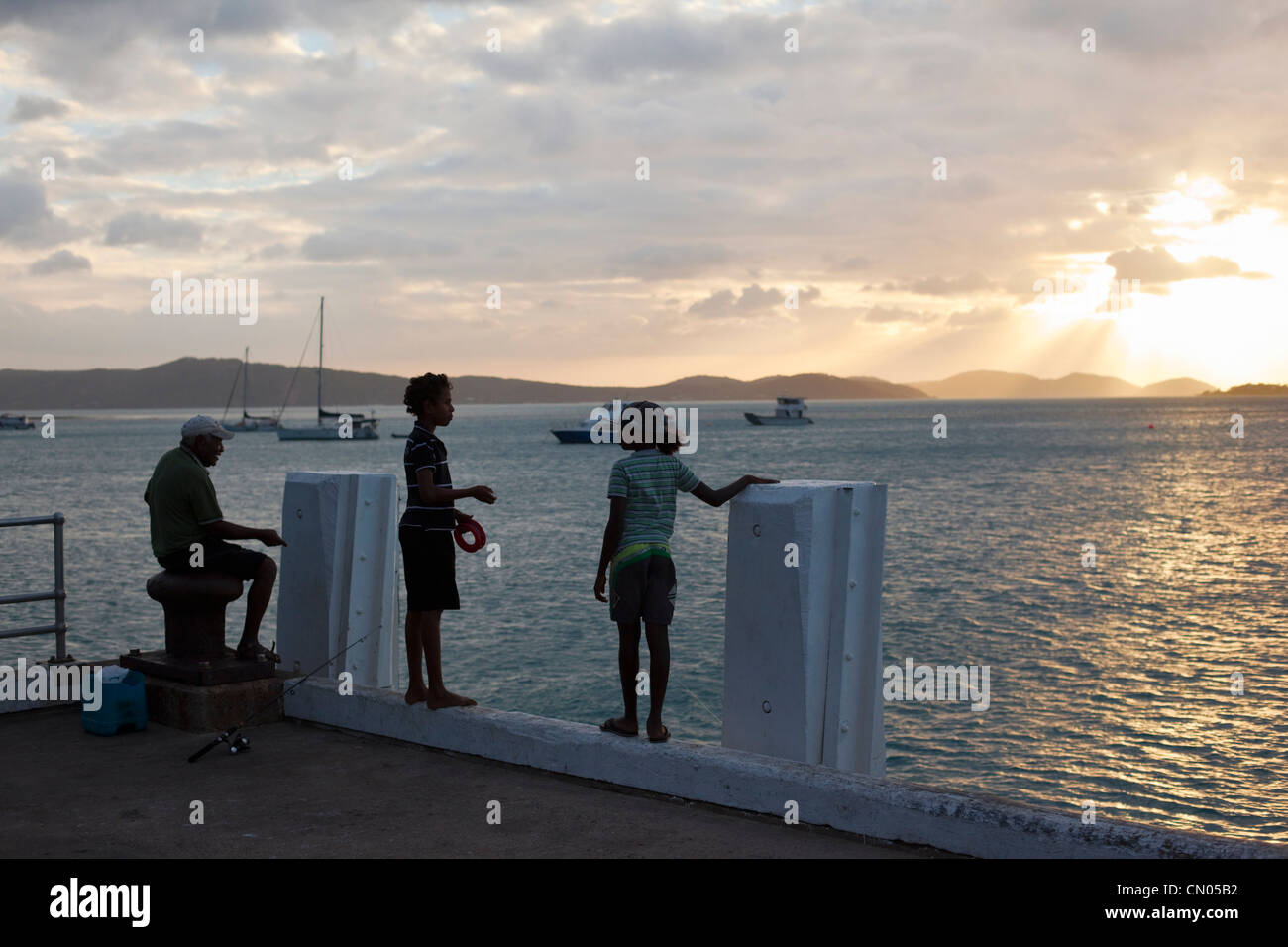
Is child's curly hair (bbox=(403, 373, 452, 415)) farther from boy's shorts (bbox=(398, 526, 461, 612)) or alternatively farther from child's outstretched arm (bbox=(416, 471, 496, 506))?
boy's shorts (bbox=(398, 526, 461, 612))

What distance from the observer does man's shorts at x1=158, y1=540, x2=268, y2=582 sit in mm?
6285

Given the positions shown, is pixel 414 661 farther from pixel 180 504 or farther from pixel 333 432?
pixel 333 432

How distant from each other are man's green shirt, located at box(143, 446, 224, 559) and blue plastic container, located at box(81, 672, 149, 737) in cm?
70

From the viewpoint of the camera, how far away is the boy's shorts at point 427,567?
5680 mm

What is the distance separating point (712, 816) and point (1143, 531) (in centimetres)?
4044

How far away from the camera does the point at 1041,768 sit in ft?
48.1

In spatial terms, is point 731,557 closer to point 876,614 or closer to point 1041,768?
point 876,614

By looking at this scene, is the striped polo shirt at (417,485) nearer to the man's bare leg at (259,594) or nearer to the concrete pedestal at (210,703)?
the man's bare leg at (259,594)

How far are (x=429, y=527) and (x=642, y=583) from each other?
1.15 metres
